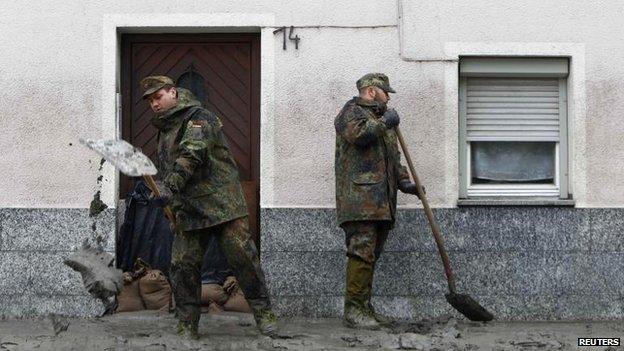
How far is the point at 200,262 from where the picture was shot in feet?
27.5

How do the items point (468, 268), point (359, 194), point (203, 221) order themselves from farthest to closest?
1. point (468, 268)
2. point (359, 194)
3. point (203, 221)

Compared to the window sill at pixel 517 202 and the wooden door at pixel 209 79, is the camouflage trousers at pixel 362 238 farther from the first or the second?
the wooden door at pixel 209 79

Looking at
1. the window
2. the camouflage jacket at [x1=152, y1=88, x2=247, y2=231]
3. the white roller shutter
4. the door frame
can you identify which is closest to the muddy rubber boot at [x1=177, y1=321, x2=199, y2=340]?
the camouflage jacket at [x1=152, y1=88, x2=247, y2=231]

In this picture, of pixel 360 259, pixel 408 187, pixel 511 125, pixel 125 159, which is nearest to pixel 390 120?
pixel 408 187

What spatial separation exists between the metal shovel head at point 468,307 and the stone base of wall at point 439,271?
50 centimetres

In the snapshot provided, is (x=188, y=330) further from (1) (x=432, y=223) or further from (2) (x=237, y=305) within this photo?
(1) (x=432, y=223)

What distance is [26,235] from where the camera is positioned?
383 inches

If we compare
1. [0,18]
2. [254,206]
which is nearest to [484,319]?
[254,206]

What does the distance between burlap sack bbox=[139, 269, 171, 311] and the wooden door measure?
3.11 ft

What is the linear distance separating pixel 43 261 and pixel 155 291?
100cm

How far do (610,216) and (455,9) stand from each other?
2262 mm

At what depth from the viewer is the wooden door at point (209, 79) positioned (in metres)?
10.1

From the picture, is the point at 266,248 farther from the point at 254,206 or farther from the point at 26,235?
the point at 26,235

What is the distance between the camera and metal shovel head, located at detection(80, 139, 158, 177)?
7.85 meters
